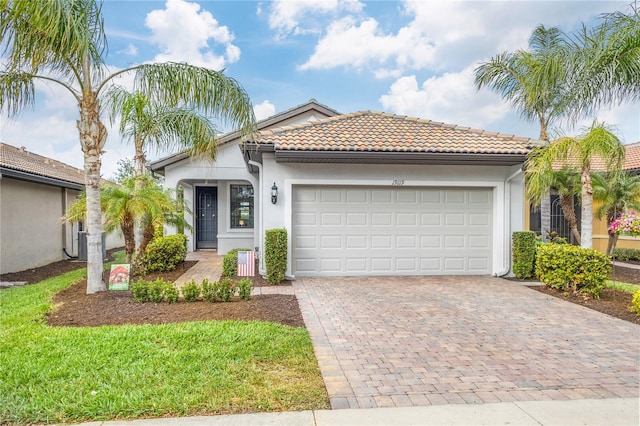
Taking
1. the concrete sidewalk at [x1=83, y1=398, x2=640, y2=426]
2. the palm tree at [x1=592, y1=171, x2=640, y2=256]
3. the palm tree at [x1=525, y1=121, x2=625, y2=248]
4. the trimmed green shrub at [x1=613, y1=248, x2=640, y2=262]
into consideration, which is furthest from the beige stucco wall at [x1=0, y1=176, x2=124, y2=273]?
the trimmed green shrub at [x1=613, y1=248, x2=640, y2=262]

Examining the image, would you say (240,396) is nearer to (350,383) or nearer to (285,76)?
(350,383)

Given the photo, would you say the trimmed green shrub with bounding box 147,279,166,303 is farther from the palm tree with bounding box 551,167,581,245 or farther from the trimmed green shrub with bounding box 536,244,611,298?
the palm tree with bounding box 551,167,581,245

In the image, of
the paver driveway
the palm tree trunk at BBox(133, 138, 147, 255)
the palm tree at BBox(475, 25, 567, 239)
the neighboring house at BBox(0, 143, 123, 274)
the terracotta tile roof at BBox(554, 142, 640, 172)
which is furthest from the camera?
the terracotta tile roof at BBox(554, 142, 640, 172)

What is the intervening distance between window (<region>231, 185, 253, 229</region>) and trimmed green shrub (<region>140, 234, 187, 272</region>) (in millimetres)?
4574

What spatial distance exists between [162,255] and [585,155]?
11.2 m

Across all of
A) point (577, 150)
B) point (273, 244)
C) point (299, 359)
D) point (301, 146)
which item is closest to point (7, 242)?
point (273, 244)

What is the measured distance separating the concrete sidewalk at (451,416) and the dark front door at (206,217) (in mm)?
15431

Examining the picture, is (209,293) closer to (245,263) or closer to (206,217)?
(245,263)

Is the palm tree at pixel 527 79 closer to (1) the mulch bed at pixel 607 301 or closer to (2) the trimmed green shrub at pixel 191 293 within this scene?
(1) the mulch bed at pixel 607 301

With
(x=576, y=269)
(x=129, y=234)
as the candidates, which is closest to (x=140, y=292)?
(x=129, y=234)

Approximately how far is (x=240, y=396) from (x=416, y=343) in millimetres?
2674

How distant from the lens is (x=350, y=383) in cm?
393

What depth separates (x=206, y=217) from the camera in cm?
1823

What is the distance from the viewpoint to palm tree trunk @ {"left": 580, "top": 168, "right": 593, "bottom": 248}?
27.8 feet
